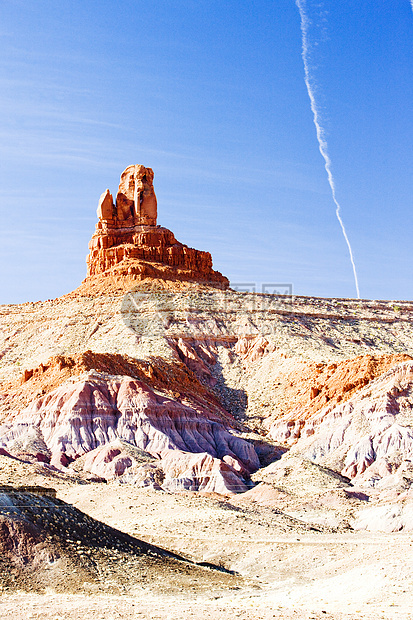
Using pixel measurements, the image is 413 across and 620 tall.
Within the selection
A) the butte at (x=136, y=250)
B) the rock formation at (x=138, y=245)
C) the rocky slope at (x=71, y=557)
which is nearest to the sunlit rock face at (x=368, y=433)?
the rocky slope at (x=71, y=557)

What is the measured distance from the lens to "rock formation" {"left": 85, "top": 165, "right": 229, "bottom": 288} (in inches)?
4820

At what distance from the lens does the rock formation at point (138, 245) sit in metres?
122

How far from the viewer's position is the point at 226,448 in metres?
84.3

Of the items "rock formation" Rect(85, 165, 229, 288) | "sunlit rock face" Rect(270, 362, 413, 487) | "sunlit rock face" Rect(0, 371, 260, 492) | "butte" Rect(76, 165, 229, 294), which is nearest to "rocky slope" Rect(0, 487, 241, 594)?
"sunlit rock face" Rect(0, 371, 260, 492)

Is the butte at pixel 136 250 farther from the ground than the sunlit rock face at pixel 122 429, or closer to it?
farther from the ground

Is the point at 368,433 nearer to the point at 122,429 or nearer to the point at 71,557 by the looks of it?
the point at 122,429

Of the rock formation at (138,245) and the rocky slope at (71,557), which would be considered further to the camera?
the rock formation at (138,245)

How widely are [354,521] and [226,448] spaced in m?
21.2

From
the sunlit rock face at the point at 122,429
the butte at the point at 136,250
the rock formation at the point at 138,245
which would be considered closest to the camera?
the sunlit rock face at the point at 122,429

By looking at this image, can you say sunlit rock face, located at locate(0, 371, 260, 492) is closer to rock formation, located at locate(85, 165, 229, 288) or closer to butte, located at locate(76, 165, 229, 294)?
butte, located at locate(76, 165, 229, 294)

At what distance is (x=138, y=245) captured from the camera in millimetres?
125688

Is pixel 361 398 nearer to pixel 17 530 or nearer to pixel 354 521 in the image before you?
pixel 354 521

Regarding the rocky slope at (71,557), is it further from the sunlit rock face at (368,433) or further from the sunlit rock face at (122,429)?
the sunlit rock face at (368,433)

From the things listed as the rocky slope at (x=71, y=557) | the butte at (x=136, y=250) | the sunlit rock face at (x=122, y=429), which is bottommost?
the rocky slope at (x=71, y=557)
